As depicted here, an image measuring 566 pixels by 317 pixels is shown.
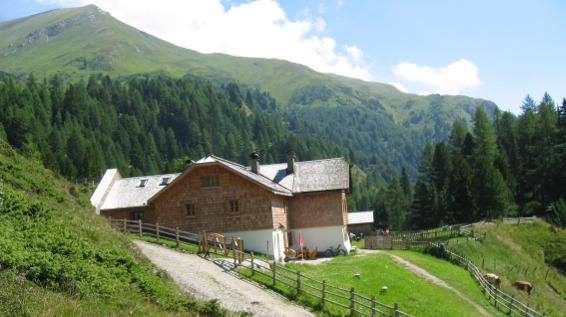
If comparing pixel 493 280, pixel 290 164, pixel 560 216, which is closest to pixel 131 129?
pixel 290 164

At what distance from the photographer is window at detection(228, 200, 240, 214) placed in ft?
131

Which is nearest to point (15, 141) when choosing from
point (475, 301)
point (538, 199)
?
point (538, 199)

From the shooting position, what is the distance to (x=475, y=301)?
33.7 meters

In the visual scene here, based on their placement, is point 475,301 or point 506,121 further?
point 506,121

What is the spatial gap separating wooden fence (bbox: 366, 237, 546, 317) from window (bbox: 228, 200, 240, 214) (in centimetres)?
1751

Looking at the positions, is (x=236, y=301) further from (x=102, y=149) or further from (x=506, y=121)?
(x=102, y=149)

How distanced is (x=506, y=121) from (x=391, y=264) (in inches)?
2795

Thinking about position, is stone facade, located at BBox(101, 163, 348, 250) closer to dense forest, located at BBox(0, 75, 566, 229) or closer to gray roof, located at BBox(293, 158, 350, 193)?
gray roof, located at BBox(293, 158, 350, 193)

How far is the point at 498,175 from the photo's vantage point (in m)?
67.0

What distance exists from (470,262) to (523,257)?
10.3m

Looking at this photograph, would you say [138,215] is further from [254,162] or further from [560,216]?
[560,216]

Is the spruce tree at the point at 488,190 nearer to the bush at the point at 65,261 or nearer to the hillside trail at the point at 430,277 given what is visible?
the hillside trail at the point at 430,277

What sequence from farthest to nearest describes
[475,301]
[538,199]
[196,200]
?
[538,199] → [196,200] → [475,301]

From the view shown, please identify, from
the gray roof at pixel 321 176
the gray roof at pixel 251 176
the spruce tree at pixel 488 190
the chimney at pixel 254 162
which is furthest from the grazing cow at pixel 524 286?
the spruce tree at pixel 488 190
